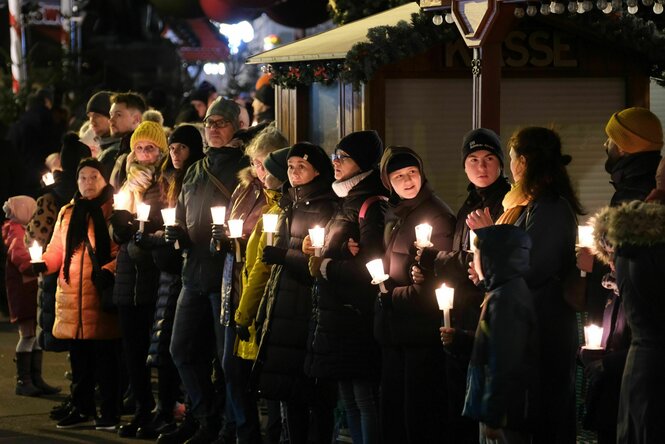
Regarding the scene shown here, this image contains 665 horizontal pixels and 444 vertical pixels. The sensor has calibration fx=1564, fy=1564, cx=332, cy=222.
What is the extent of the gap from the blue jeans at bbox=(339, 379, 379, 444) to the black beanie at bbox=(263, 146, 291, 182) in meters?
1.52

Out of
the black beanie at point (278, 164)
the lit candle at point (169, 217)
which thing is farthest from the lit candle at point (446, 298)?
the lit candle at point (169, 217)

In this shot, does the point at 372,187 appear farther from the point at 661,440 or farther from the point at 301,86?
the point at 301,86

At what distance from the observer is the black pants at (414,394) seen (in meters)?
8.78

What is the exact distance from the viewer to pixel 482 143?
339 inches

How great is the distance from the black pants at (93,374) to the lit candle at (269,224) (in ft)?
8.52

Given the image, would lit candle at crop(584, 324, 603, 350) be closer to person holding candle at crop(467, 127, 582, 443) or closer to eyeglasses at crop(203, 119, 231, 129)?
person holding candle at crop(467, 127, 582, 443)

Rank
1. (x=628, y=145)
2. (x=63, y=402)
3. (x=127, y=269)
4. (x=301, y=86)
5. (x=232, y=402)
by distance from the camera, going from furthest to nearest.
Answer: (x=301, y=86) → (x=63, y=402) → (x=127, y=269) → (x=232, y=402) → (x=628, y=145)

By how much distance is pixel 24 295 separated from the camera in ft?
43.7

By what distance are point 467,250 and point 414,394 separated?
916mm

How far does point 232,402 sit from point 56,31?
25.7 metres

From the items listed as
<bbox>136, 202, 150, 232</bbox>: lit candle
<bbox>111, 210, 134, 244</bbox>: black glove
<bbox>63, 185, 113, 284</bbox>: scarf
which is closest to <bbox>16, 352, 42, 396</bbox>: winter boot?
<bbox>63, 185, 113, 284</bbox>: scarf

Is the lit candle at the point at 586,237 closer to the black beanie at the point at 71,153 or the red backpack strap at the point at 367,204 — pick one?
the red backpack strap at the point at 367,204

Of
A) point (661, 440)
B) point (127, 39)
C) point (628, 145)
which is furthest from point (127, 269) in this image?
point (127, 39)

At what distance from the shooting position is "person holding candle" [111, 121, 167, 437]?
1137 cm
